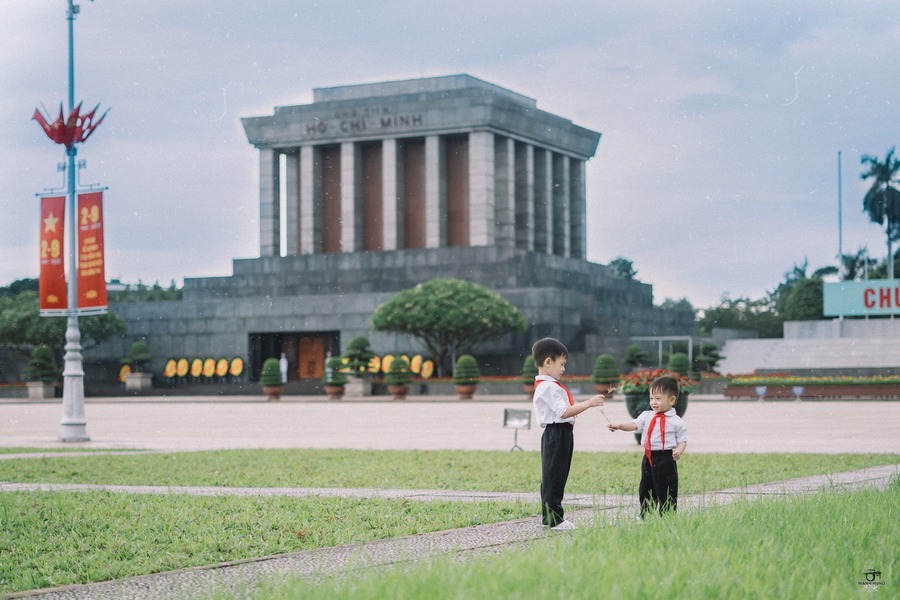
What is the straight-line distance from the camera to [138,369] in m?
68.4

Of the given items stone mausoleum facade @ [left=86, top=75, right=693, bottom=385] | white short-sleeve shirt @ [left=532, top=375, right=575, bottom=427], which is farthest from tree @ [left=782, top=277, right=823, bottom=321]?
white short-sleeve shirt @ [left=532, top=375, right=575, bottom=427]

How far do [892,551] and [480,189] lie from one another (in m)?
64.6

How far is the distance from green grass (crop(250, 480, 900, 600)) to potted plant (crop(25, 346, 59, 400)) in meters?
58.5

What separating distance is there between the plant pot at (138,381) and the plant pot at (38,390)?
4.80m

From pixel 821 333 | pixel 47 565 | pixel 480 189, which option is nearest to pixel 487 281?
pixel 480 189

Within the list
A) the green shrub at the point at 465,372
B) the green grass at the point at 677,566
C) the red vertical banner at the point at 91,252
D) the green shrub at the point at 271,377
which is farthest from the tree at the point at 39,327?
the green grass at the point at 677,566

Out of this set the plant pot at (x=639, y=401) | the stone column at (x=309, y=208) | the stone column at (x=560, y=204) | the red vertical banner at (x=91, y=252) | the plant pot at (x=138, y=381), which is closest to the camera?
the plant pot at (x=639, y=401)

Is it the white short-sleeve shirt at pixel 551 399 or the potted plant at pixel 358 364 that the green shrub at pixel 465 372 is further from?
the white short-sleeve shirt at pixel 551 399

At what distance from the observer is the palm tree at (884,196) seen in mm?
84062

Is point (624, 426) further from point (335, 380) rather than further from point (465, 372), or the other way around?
point (335, 380)

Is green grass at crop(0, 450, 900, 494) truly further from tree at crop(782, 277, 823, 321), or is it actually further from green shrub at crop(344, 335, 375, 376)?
tree at crop(782, 277, 823, 321)

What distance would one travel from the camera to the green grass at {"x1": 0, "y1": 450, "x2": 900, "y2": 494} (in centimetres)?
1399

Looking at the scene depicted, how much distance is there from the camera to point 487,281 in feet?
221

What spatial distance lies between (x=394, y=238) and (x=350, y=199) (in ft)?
14.0
